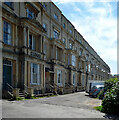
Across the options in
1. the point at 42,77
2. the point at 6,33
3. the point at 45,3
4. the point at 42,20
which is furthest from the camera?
the point at 45,3

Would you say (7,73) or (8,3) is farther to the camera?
(8,3)

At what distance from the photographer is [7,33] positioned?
48.0 ft

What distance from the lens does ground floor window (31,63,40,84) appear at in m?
17.0

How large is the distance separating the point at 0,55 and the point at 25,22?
499 centimetres

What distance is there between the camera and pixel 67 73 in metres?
30.0

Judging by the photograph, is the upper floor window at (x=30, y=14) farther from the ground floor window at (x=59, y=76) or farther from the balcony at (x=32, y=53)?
the ground floor window at (x=59, y=76)

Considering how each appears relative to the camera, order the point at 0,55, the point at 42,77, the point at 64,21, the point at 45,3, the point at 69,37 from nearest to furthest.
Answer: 1. the point at 0,55
2. the point at 42,77
3. the point at 45,3
4. the point at 64,21
5. the point at 69,37

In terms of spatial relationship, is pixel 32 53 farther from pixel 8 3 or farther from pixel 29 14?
pixel 8 3

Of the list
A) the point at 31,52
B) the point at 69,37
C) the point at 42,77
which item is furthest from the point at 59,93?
the point at 69,37

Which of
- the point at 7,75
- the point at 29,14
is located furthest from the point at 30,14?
the point at 7,75

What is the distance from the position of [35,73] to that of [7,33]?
595 cm

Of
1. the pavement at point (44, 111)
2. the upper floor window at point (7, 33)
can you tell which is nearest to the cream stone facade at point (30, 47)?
the upper floor window at point (7, 33)

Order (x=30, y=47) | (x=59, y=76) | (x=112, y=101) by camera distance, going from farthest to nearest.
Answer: (x=59, y=76)
(x=30, y=47)
(x=112, y=101)

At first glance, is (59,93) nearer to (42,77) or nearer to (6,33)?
(42,77)
